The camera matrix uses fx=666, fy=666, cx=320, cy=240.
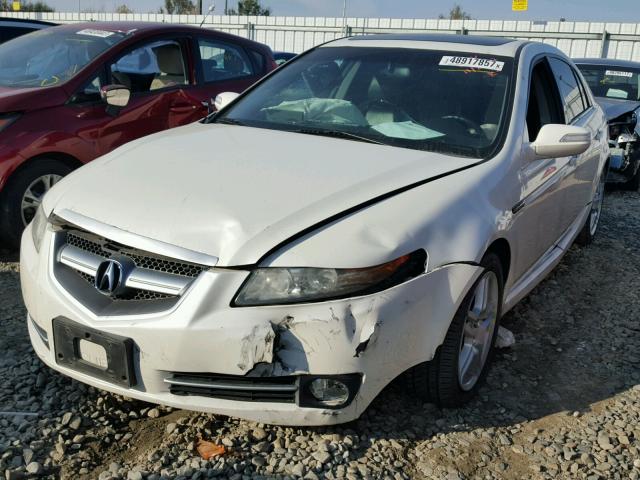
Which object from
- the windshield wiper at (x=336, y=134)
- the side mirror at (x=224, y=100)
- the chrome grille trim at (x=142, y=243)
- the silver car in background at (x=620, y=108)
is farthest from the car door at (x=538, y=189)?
the silver car in background at (x=620, y=108)

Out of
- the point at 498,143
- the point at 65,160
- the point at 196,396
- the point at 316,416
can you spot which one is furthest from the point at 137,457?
the point at 65,160

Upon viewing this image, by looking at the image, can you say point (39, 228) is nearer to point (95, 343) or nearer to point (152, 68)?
point (95, 343)

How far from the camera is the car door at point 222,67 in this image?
5.67 meters

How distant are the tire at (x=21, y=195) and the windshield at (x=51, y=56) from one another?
0.68 m

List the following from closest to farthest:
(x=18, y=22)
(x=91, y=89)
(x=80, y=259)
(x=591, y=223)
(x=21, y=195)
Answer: (x=80, y=259) → (x=21, y=195) → (x=91, y=89) → (x=591, y=223) → (x=18, y=22)

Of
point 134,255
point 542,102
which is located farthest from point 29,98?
point 542,102

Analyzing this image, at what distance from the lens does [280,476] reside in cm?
237

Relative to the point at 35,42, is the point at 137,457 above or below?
below

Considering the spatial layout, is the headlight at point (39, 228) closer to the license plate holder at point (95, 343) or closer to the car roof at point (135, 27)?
the license plate holder at point (95, 343)

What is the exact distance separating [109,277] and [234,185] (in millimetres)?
599

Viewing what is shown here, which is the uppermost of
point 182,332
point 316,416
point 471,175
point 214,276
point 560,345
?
point 471,175

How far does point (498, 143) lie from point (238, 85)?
133 inches

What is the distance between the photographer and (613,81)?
8305mm

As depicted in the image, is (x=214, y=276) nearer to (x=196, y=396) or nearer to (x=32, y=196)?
(x=196, y=396)
